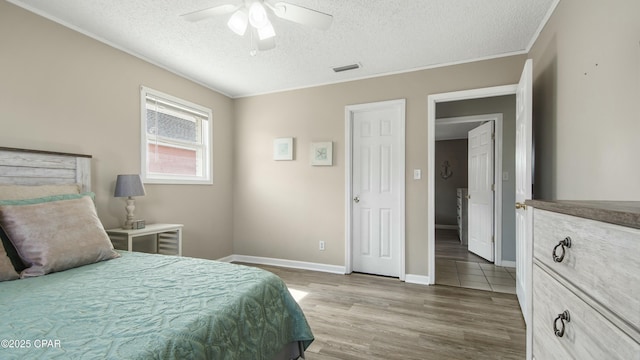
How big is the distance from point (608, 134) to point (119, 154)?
368 centimetres

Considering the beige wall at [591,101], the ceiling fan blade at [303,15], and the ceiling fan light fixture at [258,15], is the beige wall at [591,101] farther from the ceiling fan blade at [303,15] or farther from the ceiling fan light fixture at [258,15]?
the ceiling fan light fixture at [258,15]

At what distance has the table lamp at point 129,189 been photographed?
8.01 ft

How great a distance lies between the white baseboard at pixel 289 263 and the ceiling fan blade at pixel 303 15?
9.26 feet

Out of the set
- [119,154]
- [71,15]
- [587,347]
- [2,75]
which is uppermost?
[71,15]

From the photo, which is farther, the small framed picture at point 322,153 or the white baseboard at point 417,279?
the small framed picture at point 322,153

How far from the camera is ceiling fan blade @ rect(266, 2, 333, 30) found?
1655 millimetres

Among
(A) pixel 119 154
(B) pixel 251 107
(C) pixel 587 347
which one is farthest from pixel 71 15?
(C) pixel 587 347

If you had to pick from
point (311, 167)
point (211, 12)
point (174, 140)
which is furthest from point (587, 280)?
point (174, 140)

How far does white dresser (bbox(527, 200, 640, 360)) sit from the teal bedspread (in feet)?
3.70

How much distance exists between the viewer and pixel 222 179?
397 cm

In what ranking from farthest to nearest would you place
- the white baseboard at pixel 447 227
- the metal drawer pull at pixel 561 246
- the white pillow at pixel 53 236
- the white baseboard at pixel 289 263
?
the white baseboard at pixel 447 227 < the white baseboard at pixel 289 263 < the white pillow at pixel 53 236 < the metal drawer pull at pixel 561 246

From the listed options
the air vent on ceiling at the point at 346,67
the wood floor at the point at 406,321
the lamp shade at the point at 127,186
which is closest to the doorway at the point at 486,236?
the wood floor at the point at 406,321

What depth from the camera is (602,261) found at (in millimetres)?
603

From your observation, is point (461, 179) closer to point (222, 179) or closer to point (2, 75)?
point (222, 179)
